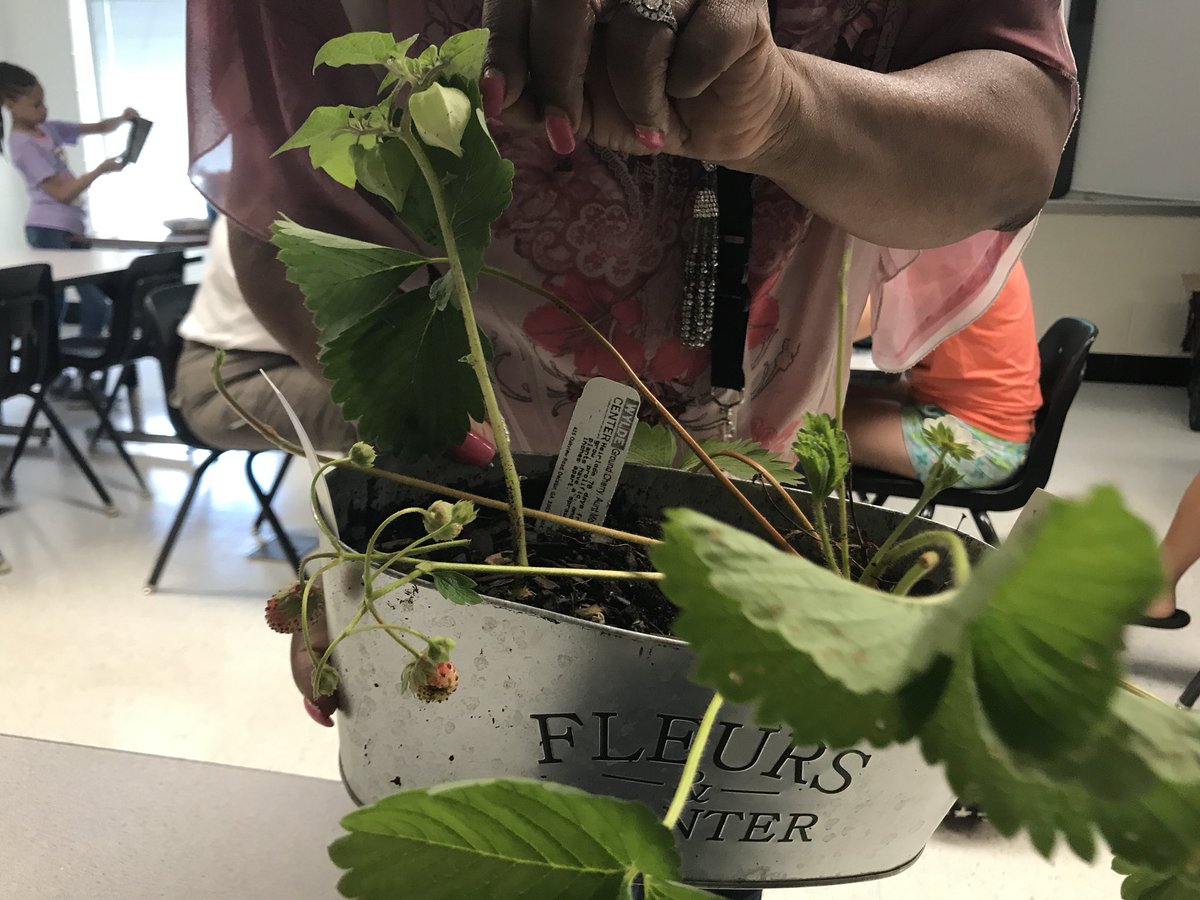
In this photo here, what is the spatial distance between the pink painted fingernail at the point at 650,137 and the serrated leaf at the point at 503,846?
0.76 feet

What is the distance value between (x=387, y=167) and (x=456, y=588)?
14 cm

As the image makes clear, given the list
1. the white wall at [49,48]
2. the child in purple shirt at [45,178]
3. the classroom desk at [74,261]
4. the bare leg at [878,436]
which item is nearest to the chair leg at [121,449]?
the classroom desk at [74,261]

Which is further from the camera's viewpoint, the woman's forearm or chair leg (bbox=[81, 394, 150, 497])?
chair leg (bbox=[81, 394, 150, 497])

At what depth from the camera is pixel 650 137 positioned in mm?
325

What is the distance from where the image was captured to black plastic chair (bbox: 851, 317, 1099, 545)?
1.78 meters

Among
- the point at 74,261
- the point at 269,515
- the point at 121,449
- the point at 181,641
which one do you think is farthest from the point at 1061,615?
the point at 74,261

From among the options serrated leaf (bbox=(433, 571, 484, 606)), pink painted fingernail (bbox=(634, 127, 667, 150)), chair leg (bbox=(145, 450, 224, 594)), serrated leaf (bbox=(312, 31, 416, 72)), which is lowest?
chair leg (bbox=(145, 450, 224, 594))

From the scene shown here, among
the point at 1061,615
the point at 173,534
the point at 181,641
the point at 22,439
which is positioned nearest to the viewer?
the point at 1061,615

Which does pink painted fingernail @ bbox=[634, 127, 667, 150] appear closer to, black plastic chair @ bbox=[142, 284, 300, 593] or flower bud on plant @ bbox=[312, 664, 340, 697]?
flower bud on plant @ bbox=[312, 664, 340, 697]

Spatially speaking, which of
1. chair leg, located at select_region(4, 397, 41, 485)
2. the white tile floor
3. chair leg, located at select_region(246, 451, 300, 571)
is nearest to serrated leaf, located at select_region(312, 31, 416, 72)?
the white tile floor

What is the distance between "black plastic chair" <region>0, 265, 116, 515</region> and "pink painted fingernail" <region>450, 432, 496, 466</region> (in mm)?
2641

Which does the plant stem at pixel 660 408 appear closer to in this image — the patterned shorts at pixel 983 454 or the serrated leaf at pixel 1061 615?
the serrated leaf at pixel 1061 615

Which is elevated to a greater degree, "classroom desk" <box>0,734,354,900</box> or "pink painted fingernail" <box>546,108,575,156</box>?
"pink painted fingernail" <box>546,108,575,156</box>

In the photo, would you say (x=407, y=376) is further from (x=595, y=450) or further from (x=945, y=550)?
(x=945, y=550)
